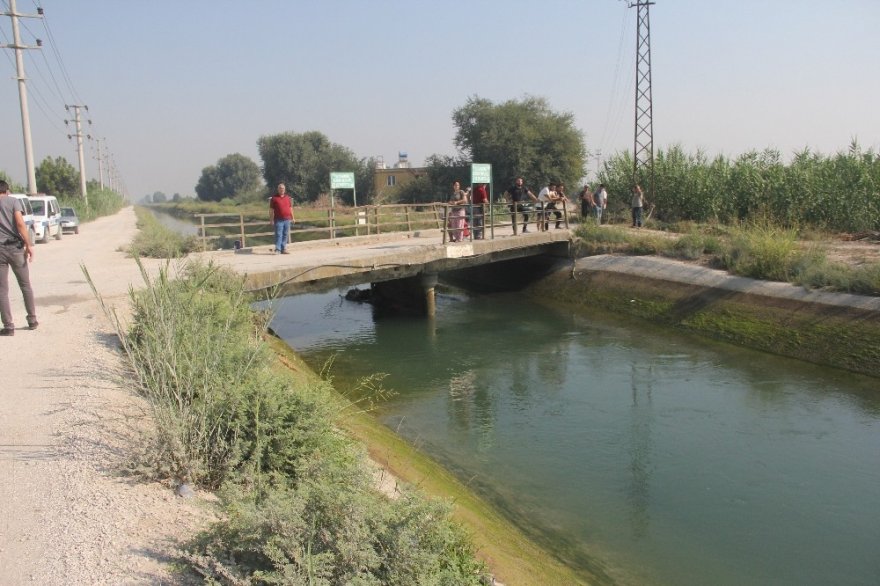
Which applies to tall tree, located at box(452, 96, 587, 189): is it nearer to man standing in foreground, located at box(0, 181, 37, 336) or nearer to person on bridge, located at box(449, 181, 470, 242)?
person on bridge, located at box(449, 181, 470, 242)

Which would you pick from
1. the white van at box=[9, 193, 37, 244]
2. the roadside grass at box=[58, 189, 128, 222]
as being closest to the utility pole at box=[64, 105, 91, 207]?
the roadside grass at box=[58, 189, 128, 222]

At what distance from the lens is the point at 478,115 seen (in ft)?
172

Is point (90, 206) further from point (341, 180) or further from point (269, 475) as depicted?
point (269, 475)

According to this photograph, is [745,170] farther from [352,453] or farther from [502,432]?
[352,453]

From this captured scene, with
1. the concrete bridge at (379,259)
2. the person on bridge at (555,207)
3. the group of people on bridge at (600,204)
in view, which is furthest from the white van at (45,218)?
the group of people on bridge at (600,204)

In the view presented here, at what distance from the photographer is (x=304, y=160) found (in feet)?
260

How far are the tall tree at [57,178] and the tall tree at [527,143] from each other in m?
35.3

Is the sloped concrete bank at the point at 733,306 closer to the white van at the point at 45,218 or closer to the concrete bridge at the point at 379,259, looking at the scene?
the concrete bridge at the point at 379,259

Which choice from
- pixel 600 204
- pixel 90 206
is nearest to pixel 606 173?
pixel 600 204

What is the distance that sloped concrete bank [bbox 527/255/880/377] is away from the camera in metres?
13.4

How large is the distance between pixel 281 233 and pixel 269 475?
13.4 metres

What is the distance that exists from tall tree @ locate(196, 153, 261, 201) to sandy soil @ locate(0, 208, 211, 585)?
136 m

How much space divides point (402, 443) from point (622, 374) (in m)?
5.81

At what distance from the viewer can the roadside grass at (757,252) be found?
48.2 ft
